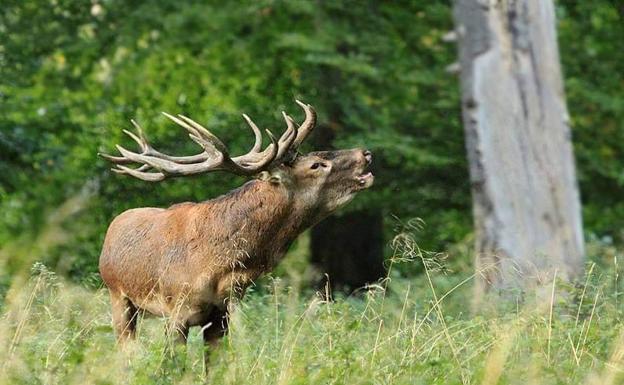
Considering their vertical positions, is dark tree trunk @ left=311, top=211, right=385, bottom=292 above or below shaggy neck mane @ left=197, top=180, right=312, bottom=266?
below

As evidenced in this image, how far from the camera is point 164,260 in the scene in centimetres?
945

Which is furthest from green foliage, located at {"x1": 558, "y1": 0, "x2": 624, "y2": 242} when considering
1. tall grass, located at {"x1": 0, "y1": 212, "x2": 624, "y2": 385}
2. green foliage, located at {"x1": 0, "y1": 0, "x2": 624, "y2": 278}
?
tall grass, located at {"x1": 0, "y1": 212, "x2": 624, "y2": 385}

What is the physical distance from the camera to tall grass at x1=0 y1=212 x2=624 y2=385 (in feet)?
23.4

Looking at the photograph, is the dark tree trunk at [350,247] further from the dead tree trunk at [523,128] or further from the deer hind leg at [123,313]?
the deer hind leg at [123,313]

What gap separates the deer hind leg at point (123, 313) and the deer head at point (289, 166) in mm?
754

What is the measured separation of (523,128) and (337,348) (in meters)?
6.37

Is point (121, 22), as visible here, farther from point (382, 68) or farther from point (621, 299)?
point (621, 299)

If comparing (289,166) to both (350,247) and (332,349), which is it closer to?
(332,349)

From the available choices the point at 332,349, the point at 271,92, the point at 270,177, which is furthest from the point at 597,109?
the point at 332,349

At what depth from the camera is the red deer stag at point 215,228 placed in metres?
9.24

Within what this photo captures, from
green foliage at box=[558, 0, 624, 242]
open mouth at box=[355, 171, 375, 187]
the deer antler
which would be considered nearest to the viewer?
the deer antler

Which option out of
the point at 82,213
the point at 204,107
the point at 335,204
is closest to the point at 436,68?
the point at 204,107

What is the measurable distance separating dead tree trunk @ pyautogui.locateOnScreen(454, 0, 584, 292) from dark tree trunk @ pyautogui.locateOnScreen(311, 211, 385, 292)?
4348 mm

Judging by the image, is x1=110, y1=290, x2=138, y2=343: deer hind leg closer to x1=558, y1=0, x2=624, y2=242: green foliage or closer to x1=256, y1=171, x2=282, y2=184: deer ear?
x1=256, y1=171, x2=282, y2=184: deer ear
